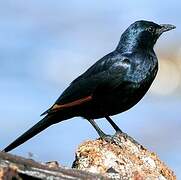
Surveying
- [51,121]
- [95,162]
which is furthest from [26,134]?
[95,162]

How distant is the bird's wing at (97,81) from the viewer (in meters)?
11.4

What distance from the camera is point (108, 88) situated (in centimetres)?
1138

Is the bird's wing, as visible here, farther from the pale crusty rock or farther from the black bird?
the pale crusty rock

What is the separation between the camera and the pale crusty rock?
27.5ft

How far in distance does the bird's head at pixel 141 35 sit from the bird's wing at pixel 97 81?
411 millimetres

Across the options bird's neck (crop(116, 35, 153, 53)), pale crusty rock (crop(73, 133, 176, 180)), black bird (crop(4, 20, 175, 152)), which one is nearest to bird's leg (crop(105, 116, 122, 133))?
black bird (crop(4, 20, 175, 152))

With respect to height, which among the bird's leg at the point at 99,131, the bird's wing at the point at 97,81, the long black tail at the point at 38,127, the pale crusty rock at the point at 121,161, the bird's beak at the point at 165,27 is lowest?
the pale crusty rock at the point at 121,161

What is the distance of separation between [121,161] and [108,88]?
2914 mm

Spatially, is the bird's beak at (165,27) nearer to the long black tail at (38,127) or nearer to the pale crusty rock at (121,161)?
the long black tail at (38,127)

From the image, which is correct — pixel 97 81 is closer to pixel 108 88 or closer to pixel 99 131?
pixel 108 88

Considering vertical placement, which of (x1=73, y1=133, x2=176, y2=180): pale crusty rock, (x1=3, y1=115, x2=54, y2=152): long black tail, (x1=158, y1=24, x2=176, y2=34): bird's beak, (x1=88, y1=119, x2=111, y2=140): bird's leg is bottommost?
(x1=73, y1=133, x2=176, y2=180): pale crusty rock

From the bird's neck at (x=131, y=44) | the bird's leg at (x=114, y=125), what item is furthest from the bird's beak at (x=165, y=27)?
the bird's leg at (x=114, y=125)

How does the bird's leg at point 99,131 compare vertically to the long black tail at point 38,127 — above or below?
below

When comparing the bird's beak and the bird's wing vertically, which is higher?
the bird's beak
